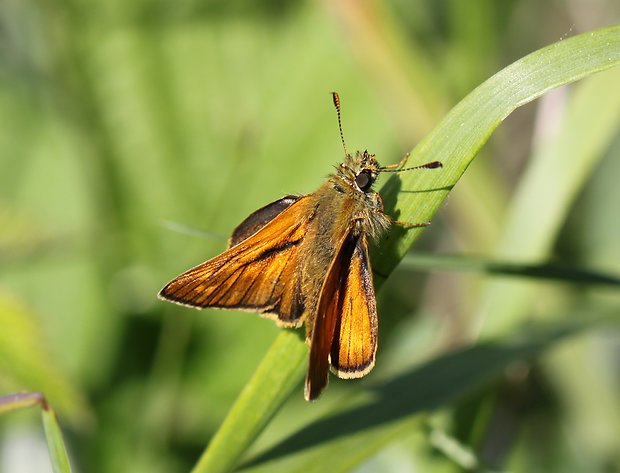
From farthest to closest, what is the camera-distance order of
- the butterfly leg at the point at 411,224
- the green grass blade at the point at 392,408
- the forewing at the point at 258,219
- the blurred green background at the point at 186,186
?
the blurred green background at the point at 186,186 < the forewing at the point at 258,219 < the green grass blade at the point at 392,408 < the butterfly leg at the point at 411,224

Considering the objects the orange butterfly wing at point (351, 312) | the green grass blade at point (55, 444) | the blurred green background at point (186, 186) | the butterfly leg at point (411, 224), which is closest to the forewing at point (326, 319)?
the orange butterfly wing at point (351, 312)

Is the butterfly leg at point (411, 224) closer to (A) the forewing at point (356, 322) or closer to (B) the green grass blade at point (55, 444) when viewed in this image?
(A) the forewing at point (356, 322)

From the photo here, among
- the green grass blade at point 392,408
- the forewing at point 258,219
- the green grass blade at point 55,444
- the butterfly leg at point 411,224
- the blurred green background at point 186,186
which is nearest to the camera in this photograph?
the green grass blade at point 55,444

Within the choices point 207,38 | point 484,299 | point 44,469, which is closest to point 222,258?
point 484,299

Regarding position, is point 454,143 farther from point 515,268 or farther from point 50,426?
point 50,426

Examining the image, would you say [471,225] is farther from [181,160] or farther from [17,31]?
[17,31]

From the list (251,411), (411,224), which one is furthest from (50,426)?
(411,224)

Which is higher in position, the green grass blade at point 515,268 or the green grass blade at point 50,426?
the green grass blade at point 515,268
